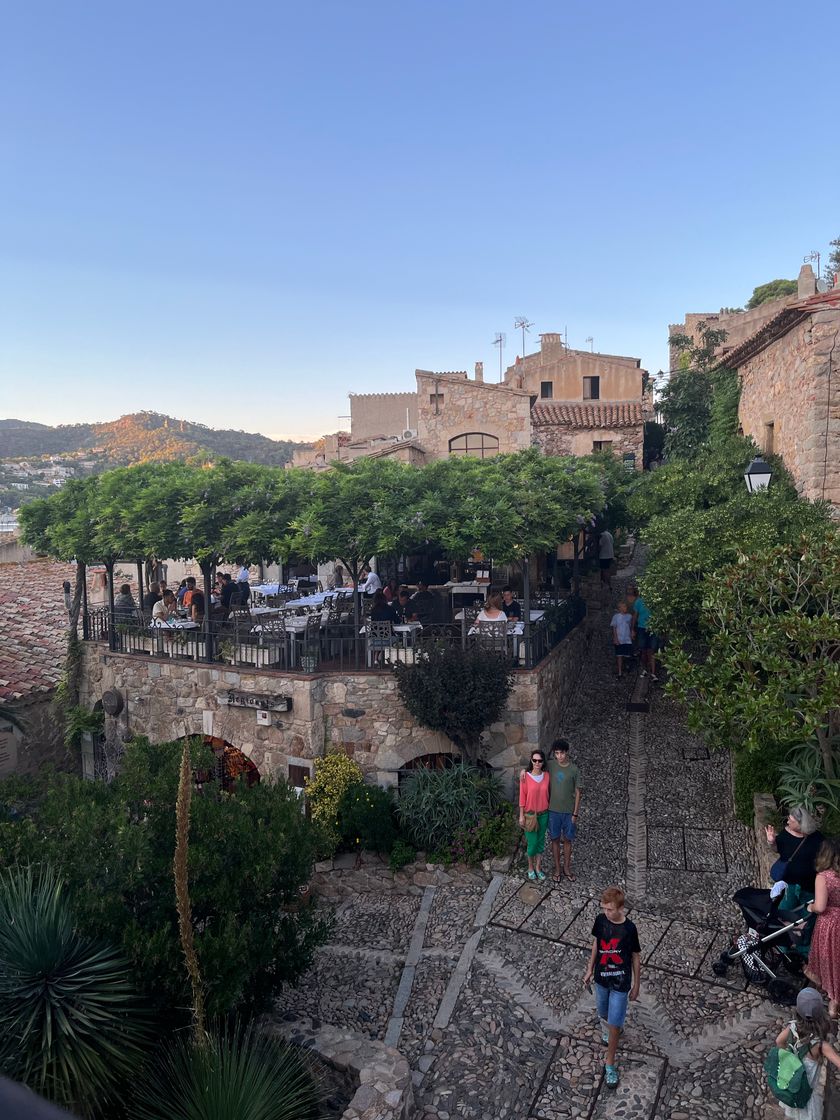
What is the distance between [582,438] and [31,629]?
18425 mm

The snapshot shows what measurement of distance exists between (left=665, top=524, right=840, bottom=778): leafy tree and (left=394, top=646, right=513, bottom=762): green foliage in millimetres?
2883

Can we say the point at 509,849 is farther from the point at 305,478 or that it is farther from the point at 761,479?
the point at 305,478

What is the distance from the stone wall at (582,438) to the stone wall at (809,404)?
12.4m

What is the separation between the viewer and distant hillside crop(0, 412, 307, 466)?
2783 inches

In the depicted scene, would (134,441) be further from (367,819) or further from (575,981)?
(575,981)

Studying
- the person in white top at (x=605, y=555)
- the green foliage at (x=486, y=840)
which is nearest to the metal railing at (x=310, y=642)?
the green foliage at (x=486, y=840)

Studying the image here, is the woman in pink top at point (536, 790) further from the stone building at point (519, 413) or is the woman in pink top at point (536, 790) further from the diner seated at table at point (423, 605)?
the stone building at point (519, 413)

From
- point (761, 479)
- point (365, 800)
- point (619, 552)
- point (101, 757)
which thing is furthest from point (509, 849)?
point (619, 552)

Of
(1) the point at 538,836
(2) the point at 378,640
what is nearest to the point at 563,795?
(1) the point at 538,836

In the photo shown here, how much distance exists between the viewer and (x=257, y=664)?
42.0 ft

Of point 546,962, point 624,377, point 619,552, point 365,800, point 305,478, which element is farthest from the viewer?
point 624,377

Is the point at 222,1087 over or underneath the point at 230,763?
over

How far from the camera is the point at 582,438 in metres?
27.6

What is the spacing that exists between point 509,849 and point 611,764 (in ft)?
8.72
